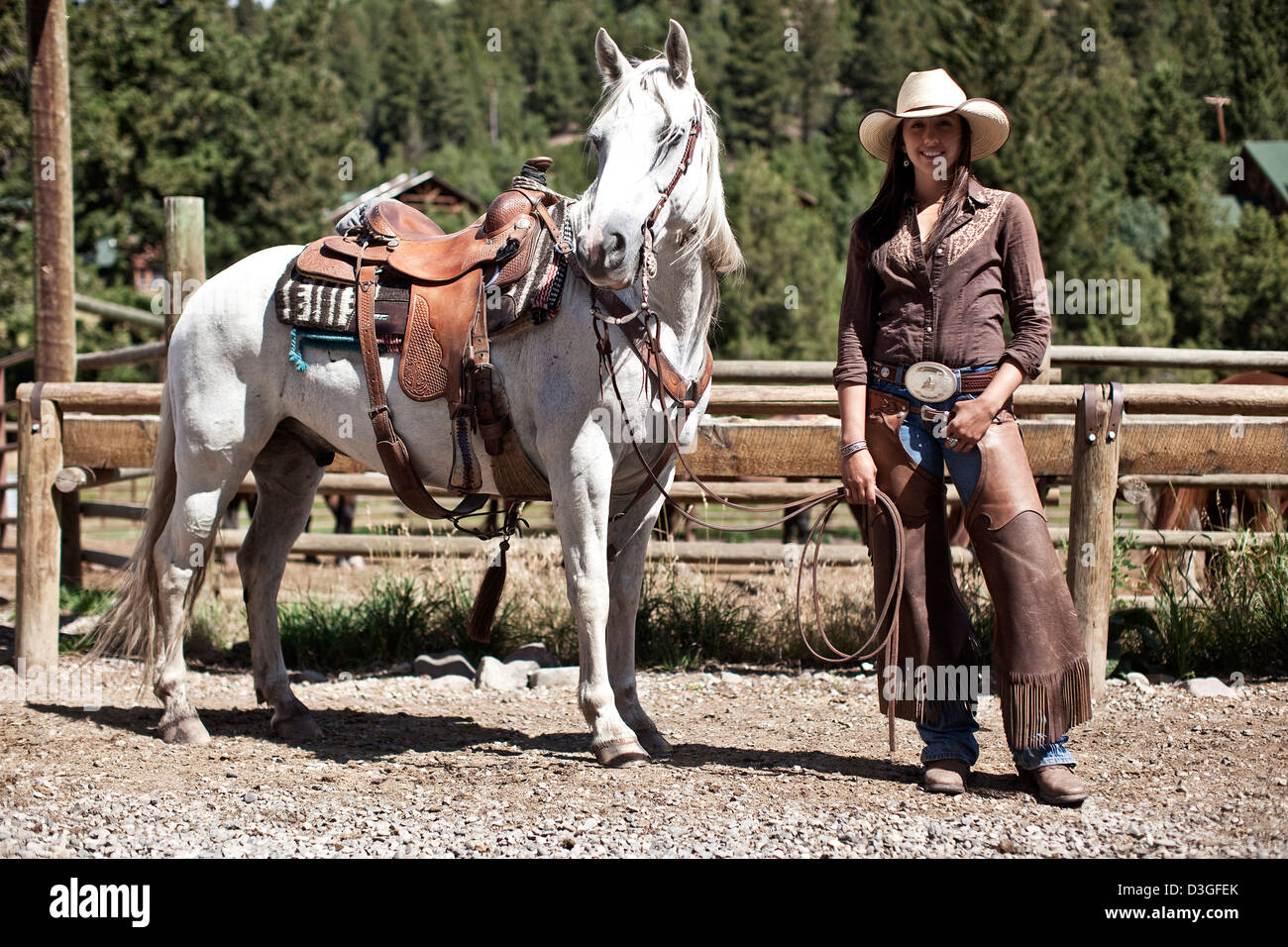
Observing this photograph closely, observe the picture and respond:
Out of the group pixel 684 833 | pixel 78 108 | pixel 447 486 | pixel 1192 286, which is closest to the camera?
pixel 684 833

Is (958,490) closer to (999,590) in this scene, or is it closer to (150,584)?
(999,590)

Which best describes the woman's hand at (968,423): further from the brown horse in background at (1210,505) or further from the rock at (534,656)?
the brown horse in background at (1210,505)

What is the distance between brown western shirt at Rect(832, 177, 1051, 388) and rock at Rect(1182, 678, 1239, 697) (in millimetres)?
2159

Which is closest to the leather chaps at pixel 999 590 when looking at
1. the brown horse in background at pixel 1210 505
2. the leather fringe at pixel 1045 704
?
the leather fringe at pixel 1045 704

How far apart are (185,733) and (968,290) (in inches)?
129

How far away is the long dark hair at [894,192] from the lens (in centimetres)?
367

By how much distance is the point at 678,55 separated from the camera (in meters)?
3.54

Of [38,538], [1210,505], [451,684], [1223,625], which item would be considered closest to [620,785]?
[451,684]

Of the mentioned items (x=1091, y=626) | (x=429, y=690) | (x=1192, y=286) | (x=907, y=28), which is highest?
(x=907, y=28)

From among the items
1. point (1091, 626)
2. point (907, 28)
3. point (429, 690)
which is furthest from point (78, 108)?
point (907, 28)

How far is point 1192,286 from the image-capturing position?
3128 centimetres

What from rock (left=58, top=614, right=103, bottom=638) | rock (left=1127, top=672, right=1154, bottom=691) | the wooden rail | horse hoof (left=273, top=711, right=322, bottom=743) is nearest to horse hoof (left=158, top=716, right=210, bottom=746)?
horse hoof (left=273, top=711, right=322, bottom=743)
